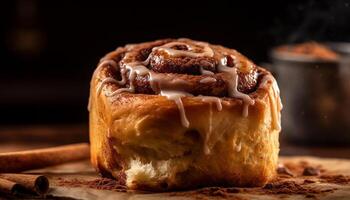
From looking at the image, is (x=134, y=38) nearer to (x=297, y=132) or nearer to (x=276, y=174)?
(x=297, y=132)

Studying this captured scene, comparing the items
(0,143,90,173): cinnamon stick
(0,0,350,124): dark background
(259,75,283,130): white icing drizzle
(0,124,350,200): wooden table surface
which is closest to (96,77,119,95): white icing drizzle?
(0,143,90,173): cinnamon stick

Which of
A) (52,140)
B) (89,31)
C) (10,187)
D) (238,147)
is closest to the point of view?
(10,187)

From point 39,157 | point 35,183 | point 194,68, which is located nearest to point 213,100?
point 194,68

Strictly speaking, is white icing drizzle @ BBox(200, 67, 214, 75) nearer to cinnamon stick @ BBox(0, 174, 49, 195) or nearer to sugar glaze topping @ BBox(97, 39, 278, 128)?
sugar glaze topping @ BBox(97, 39, 278, 128)

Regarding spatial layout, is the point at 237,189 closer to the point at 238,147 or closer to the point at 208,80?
the point at 238,147

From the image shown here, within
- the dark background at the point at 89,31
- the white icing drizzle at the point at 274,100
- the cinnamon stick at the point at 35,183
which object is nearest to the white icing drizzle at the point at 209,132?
the white icing drizzle at the point at 274,100

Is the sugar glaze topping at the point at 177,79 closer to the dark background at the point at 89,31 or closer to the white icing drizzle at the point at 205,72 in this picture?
the white icing drizzle at the point at 205,72

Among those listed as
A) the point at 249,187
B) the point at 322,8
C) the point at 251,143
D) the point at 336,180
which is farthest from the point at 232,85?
the point at 322,8
